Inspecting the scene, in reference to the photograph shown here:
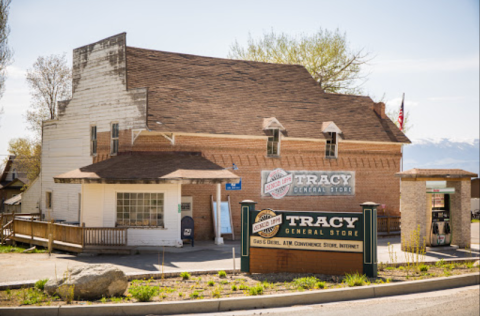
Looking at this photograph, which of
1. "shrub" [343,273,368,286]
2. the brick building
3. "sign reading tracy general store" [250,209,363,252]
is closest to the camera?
"shrub" [343,273,368,286]

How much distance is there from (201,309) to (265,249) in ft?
15.3

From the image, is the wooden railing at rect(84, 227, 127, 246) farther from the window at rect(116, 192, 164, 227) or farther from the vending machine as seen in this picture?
the vending machine

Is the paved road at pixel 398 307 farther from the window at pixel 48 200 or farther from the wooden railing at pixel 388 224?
the window at pixel 48 200

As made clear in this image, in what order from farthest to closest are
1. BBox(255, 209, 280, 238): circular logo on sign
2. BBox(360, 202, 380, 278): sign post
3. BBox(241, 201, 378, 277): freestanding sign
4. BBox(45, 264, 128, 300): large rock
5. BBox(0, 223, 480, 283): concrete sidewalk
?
1. BBox(0, 223, 480, 283): concrete sidewalk
2. BBox(255, 209, 280, 238): circular logo on sign
3. BBox(241, 201, 378, 277): freestanding sign
4. BBox(360, 202, 380, 278): sign post
5. BBox(45, 264, 128, 300): large rock

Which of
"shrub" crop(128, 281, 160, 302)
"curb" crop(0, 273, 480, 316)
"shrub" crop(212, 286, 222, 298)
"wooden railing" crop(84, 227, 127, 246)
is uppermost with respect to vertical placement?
"wooden railing" crop(84, 227, 127, 246)

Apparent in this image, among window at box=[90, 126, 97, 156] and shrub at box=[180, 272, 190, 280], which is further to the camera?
window at box=[90, 126, 97, 156]

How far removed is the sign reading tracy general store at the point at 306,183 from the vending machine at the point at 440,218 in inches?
324

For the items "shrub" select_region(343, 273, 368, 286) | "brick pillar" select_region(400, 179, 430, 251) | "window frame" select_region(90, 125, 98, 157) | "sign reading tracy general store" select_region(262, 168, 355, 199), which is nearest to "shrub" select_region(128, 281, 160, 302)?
"shrub" select_region(343, 273, 368, 286)

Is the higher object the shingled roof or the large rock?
the shingled roof

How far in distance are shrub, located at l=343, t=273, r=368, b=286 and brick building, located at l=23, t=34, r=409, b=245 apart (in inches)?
370

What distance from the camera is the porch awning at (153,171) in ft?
70.7

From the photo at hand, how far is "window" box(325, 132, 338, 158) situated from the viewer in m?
29.8

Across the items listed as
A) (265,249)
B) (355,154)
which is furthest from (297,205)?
(265,249)

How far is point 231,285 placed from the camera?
13133mm
